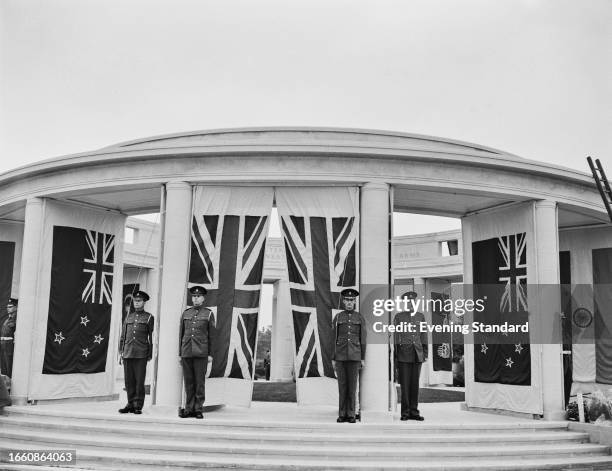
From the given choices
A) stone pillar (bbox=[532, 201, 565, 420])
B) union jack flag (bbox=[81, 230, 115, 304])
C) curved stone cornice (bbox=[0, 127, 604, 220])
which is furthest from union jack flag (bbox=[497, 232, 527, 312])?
union jack flag (bbox=[81, 230, 115, 304])

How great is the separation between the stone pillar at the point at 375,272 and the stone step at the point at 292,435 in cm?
69

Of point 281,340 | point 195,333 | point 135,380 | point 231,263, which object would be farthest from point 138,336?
point 281,340

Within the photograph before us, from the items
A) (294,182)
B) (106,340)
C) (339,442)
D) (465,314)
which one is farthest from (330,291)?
(106,340)

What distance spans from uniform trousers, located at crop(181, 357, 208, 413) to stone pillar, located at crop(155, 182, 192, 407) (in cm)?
37

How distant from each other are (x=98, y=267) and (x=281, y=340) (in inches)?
550

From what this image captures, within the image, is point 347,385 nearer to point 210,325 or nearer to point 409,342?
point 409,342

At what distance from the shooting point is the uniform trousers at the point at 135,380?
9711 mm

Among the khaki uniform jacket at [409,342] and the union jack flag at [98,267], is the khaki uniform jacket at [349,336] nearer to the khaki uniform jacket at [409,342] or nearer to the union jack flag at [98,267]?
the khaki uniform jacket at [409,342]

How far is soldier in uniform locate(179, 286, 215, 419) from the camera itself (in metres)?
9.29

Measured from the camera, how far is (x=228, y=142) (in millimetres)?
9969

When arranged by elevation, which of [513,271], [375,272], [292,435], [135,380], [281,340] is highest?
[513,271]

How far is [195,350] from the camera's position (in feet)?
30.5

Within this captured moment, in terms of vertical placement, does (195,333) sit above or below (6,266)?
below

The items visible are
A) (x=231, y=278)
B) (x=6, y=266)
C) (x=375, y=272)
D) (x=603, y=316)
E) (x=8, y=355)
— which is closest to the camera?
(x=375, y=272)
